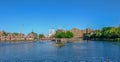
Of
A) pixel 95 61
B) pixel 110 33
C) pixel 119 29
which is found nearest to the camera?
pixel 95 61

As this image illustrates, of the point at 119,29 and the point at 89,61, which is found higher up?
the point at 119,29

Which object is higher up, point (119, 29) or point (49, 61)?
point (119, 29)

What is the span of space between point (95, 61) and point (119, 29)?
13533cm

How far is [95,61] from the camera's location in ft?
162

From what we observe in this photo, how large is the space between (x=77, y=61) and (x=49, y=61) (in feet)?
17.5

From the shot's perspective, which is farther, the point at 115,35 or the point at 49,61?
the point at 115,35

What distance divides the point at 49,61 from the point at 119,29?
137722 millimetres

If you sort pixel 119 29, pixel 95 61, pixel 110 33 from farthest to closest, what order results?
1. pixel 110 33
2. pixel 119 29
3. pixel 95 61

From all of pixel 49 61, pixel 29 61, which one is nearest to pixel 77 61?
pixel 49 61

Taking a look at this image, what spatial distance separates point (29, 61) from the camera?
166 ft

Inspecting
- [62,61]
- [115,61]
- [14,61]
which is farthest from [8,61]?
[115,61]

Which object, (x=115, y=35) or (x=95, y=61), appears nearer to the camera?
(x=95, y=61)

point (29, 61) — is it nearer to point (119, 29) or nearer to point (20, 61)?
point (20, 61)

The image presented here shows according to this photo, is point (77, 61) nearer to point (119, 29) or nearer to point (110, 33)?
point (119, 29)
